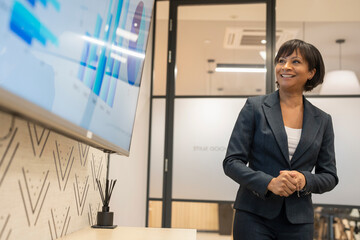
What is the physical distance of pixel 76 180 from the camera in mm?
1866

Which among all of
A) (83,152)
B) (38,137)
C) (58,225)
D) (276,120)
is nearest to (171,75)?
(83,152)

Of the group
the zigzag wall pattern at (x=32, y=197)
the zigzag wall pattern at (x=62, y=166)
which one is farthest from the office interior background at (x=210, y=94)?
the zigzag wall pattern at (x=32, y=197)

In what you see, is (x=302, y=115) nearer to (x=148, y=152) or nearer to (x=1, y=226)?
(x=1, y=226)

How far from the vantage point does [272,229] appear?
65.4 inches

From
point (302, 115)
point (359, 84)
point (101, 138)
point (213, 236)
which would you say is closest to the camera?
point (101, 138)

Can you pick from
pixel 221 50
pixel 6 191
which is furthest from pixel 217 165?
pixel 6 191

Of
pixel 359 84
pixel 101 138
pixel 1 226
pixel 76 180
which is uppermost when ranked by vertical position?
pixel 359 84

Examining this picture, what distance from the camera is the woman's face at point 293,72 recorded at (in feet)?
6.04

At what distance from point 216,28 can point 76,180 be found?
2.20 meters

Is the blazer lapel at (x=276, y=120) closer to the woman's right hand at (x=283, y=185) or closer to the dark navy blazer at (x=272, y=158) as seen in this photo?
the dark navy blazer at (x=272, y=158)

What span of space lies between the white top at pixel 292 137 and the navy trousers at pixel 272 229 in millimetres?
242

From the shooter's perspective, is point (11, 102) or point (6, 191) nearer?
point (11, 102)

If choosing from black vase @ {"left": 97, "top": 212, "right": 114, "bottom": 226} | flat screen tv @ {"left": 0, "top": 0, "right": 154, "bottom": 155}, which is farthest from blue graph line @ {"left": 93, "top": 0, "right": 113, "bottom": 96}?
black vase @ {"left": 97, "top": 212, "right": 114, "bottom": 226}

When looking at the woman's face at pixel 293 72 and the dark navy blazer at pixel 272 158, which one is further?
the woman's face at pixel 293 72
